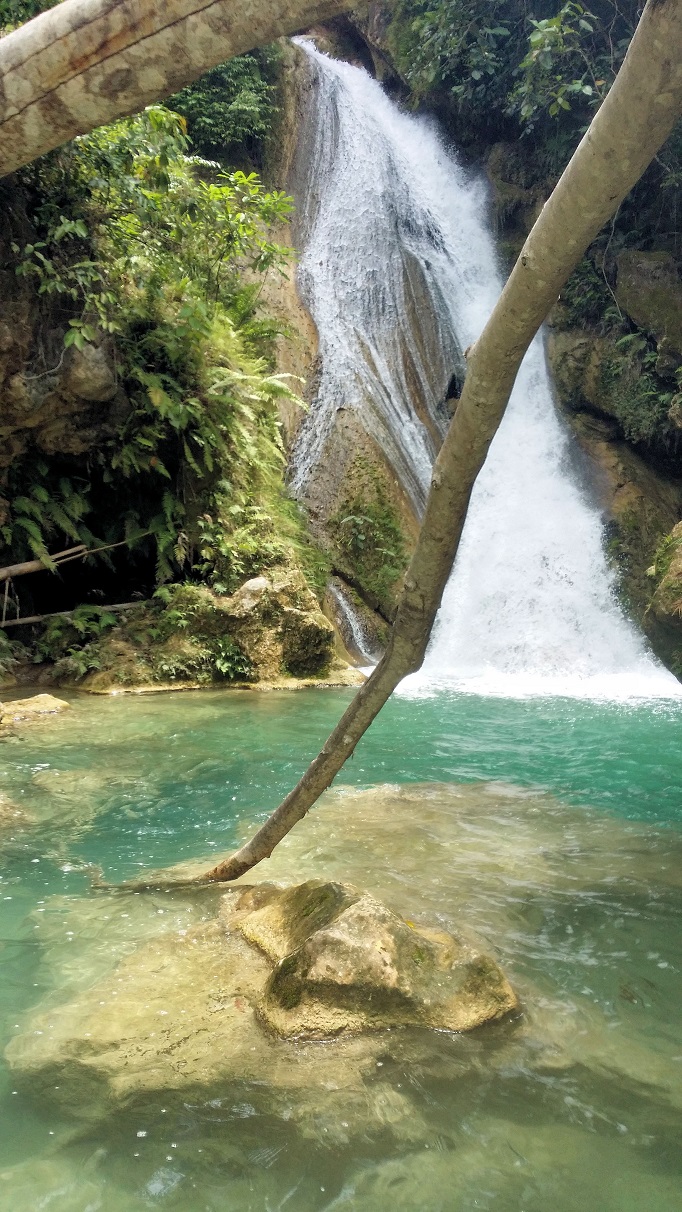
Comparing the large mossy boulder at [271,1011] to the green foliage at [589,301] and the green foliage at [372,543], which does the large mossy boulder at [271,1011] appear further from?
the green foliage at [589,301]

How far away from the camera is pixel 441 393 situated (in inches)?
670

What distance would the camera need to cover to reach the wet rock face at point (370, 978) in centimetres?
273

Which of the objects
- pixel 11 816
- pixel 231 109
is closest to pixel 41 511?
pixel 11 816

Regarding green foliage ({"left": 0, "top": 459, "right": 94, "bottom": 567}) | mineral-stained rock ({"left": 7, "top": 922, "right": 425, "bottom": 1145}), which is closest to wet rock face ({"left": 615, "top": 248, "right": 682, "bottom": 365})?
green foliage ({"left": 0, "top": 459, "right": 94, "bottom": 567})

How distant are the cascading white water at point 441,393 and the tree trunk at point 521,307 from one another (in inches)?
315

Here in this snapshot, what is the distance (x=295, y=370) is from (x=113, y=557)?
6.24m

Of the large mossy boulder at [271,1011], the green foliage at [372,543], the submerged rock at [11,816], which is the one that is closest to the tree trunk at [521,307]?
the large mossy boulder at [271,1011]

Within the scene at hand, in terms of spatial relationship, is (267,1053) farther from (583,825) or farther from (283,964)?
(583,825)

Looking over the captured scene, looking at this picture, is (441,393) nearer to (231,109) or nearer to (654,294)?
(654,294)

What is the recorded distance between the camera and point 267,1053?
8.46 feet

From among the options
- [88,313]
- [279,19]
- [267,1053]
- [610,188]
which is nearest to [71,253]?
[88,313]

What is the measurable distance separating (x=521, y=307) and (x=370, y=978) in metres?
2.26

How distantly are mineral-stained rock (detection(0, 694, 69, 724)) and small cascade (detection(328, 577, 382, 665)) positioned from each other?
5.20 metres

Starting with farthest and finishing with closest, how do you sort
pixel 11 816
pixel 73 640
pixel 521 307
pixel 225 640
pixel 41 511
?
pixel 225 640 → pixel 73 640 → pixel 41 511 → pixel 11 816 → pixel 521 307
